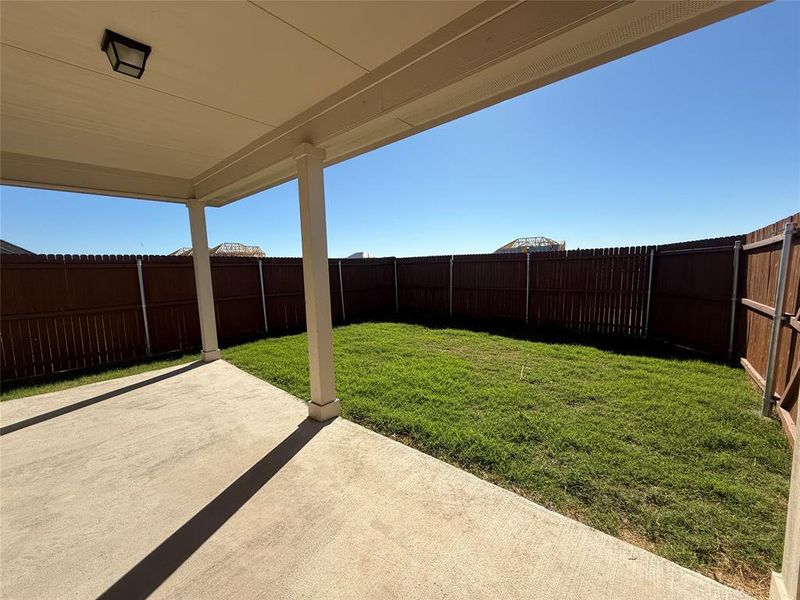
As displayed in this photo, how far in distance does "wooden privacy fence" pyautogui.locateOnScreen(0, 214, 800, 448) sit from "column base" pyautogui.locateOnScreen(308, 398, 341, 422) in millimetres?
3885

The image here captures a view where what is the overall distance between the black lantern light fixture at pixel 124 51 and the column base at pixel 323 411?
2937 millimetres

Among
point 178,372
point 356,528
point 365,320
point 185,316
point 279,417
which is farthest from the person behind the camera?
point 365,320

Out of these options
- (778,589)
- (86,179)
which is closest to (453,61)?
(778,589)

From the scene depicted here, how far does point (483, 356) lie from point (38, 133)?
5.96 m

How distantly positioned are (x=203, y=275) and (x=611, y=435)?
603 centimetres

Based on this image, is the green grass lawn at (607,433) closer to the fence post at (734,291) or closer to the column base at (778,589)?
the column base at (778,589)

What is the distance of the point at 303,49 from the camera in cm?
196

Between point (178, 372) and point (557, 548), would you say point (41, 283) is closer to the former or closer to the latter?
point (178, 372)

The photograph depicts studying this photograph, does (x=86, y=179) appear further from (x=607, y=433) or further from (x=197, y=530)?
(x=607, y=433)

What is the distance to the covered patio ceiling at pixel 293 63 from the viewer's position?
→ 62.2 inches

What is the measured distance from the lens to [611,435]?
271 cm

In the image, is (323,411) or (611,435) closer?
(611,435)

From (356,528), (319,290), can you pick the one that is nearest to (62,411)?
(319,290)

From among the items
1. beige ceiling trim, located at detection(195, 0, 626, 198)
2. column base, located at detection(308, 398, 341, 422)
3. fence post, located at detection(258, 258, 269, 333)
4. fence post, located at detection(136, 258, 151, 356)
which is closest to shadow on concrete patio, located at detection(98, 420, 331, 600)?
column base, located at detection(308, 398, 341, 422)
